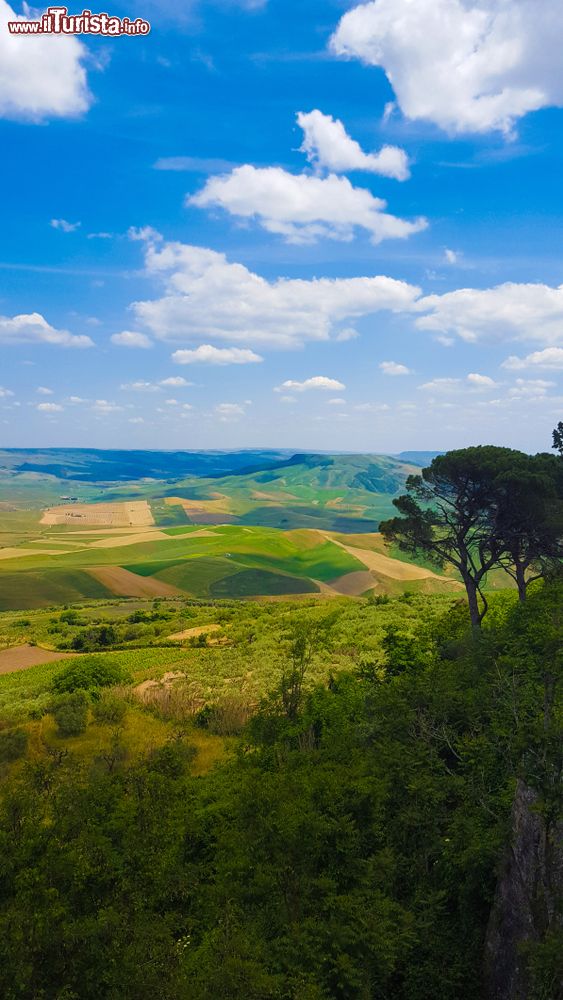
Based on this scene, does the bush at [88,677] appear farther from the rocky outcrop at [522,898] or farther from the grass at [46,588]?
the grass at [46,588]

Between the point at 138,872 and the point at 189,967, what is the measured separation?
4.64 metres

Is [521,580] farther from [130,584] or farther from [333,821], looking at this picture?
[130,584]

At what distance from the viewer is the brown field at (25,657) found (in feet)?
206

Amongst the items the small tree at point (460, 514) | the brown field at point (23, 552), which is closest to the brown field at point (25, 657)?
the small tree at point (460, 514)

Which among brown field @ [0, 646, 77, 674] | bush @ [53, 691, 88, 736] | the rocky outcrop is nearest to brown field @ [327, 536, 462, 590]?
brown field @ [0, 646, 77, 674]

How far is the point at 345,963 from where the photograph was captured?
46.3 ft

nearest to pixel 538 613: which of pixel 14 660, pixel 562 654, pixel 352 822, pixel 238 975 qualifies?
pixel 562 654

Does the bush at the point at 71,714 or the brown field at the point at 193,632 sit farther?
the brown field at the point at 193,632

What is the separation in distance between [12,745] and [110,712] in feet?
25.6

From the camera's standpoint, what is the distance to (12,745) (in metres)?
37.7

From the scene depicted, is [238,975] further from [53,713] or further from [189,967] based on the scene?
[53,713]

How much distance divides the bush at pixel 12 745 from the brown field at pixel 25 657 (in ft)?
80.3

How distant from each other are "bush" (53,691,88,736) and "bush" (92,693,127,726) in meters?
0.92

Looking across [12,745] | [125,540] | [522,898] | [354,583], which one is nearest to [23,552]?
[125,540]
